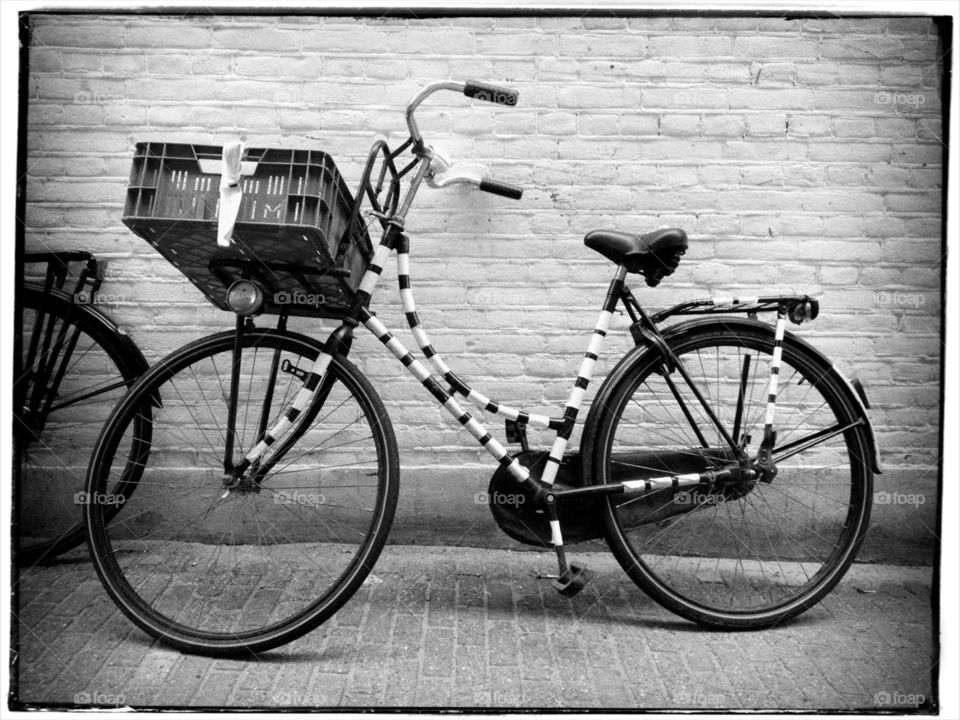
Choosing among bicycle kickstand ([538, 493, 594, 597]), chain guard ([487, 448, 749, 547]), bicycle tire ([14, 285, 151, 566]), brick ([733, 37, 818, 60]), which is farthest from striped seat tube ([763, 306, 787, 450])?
bicycle tire ([14, 285, 151, 566])

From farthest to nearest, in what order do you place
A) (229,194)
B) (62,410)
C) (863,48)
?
(62,410)
(863,48)
(229,194)

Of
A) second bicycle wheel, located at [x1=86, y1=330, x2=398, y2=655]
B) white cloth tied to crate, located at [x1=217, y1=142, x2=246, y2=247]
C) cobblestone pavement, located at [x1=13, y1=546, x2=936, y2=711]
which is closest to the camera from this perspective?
white cloth tied to crate, located at [x1=217, y1=142, x2=246, y2=247]

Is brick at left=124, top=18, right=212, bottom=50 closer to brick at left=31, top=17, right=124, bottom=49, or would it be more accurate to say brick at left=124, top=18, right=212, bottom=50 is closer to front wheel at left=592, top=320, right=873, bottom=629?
brick at left=31, top=17, right=124, bottom=49

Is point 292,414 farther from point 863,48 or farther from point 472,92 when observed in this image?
point 863,48

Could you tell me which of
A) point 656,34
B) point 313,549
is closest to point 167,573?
point 313,549

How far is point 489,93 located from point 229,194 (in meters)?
0.99

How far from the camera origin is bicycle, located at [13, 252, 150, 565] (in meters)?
3.14

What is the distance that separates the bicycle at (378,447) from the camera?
8.27 feet

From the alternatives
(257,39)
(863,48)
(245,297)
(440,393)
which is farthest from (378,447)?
(863,48)

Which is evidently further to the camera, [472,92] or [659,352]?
[659,352]

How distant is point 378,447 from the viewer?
8.60 ft

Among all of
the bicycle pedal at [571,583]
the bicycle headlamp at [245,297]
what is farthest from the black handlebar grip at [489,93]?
the bicycle pedal at [571,583]

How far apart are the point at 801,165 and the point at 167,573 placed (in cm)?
337

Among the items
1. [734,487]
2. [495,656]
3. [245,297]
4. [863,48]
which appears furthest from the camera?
[863,48]
